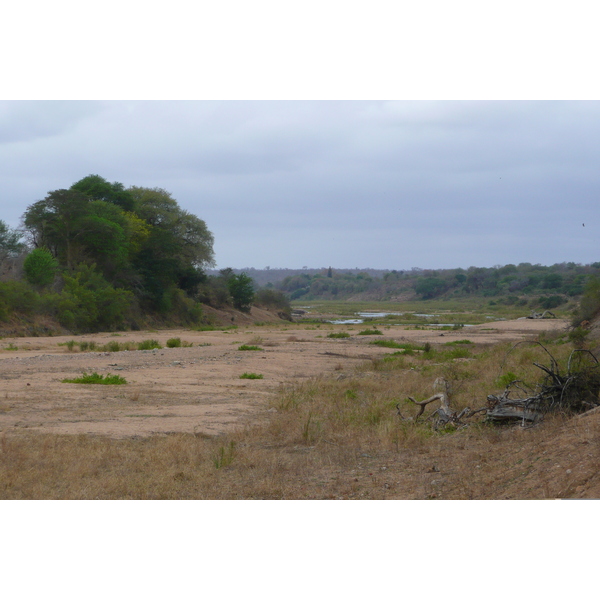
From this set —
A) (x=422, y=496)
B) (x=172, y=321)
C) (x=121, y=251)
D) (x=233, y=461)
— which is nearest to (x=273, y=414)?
(x=233, y=461)

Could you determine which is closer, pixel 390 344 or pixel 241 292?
pixel 390 344

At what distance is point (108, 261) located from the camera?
42.0 m

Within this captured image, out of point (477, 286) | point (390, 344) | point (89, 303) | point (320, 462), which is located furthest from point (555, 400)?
point (477, 286)

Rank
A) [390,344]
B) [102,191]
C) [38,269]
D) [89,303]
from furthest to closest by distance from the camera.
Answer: [102,191], [89,303], [38,269], [390,344]

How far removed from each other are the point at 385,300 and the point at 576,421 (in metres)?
121

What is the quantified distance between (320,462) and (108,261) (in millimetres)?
36785

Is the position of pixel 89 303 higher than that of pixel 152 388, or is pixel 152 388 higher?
pixel 89 303

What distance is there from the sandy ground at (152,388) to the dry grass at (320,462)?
3.03 ft

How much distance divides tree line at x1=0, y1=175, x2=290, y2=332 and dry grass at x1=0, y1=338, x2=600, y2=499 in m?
24.8

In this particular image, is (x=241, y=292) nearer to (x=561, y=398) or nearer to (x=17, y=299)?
(x=17, y=299)

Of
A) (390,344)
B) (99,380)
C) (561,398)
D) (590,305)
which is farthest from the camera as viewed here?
(390,344)

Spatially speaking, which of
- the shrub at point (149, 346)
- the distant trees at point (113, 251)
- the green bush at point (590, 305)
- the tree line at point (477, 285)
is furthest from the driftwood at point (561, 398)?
the tree line at point (477, 285)

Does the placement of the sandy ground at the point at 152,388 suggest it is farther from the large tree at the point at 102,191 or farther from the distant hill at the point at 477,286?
the distant hill at the point at 477,286

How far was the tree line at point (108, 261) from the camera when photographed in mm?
34750
